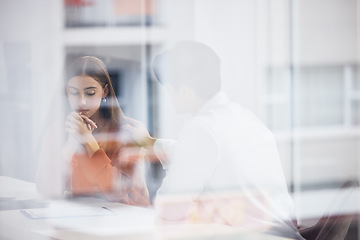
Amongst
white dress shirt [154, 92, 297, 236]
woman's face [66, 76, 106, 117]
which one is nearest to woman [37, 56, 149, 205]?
woman's face [66, 76, 106, 117]

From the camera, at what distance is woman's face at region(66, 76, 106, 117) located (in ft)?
4.71

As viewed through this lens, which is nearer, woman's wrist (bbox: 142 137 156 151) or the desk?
the desk

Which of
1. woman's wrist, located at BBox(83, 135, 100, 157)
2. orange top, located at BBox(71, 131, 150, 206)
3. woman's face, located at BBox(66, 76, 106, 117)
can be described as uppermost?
woman's face, located at BBox(66, 76, 106, 117)

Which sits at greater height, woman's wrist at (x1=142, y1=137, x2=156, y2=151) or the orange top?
woman's wrist at (x1=142, y1=137, x2=156, y2=151)

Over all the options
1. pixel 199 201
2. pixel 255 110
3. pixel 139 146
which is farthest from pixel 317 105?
pixel 139 146

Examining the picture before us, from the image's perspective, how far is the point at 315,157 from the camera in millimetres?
2803

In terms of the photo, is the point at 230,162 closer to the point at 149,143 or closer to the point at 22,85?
the point at 149,143

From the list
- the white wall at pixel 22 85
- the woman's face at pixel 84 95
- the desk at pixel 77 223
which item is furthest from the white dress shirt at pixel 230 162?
the white wall at pixel 22 85

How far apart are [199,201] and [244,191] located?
21 centimetres

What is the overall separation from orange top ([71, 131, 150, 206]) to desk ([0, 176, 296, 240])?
0.03 metres

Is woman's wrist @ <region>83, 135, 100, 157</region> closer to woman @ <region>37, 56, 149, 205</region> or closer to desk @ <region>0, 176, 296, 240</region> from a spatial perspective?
woman @ <region>37, 56, 149, 205</region>

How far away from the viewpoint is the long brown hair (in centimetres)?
146

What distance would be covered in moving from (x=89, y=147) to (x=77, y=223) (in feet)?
0.86

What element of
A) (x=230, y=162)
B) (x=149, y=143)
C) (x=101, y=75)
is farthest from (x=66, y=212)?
(x=230, y=162)
